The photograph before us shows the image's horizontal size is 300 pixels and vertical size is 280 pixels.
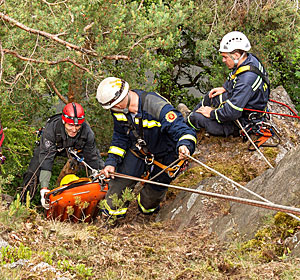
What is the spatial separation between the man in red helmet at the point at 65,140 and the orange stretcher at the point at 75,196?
1.37ft

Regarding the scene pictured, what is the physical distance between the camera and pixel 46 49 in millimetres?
7457

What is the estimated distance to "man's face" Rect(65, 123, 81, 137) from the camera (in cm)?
619

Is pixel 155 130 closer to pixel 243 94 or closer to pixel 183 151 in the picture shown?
pixel 183 151

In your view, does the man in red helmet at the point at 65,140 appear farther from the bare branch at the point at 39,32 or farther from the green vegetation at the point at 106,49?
the bare branch at the point at 39,32

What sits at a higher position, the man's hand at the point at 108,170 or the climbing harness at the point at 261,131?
the climbing harness at the point at 261,131

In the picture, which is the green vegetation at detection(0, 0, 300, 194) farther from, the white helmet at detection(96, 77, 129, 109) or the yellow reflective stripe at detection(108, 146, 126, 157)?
the white helmet at detection(96, 77, 129, 109)

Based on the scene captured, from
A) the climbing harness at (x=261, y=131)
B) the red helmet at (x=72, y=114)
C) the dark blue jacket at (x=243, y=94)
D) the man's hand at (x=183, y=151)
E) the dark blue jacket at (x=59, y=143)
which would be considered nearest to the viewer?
the man's hand at (x=183, y=151)

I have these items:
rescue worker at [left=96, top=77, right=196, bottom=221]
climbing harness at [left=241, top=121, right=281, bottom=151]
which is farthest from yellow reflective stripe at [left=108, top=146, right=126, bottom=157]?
climbing harness at [left=241, top=121, right=281, bottom=151]

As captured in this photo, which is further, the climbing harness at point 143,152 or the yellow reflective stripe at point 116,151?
the yellow reflective stripe at point 116,151

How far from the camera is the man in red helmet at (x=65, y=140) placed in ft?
20.0

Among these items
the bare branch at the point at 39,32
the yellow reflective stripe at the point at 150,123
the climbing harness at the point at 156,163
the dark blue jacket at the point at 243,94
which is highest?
the dark blue jacket at the point at 243,94

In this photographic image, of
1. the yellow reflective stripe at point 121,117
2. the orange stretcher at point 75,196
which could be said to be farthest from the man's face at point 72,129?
the yellow reflective stripe at point 121,117

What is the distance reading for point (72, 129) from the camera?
6.23 metres

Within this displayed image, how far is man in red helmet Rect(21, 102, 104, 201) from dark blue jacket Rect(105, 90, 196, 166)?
3.72ft
